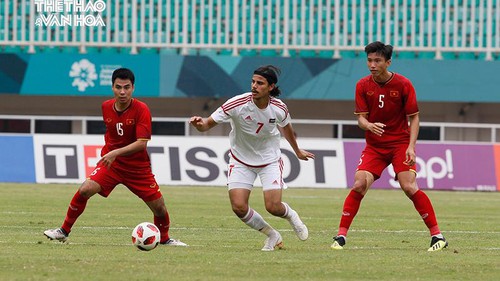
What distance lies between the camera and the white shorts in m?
13.2

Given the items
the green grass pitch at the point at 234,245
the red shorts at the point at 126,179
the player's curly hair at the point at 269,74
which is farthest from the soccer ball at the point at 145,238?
the player's curly hair at the point at 269,74

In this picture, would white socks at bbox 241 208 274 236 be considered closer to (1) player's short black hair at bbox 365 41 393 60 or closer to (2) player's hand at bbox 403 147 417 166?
(2) player's hand at bbox 403 147 417 166

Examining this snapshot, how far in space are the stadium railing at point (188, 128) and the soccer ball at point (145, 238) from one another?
1918cm

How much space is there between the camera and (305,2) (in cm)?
4534

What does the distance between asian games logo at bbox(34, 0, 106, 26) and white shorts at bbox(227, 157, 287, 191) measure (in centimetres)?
3028

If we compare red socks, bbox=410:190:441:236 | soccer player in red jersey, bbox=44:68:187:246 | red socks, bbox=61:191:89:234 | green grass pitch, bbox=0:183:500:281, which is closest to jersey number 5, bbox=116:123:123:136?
soccer player in red jersey, bbox=44:68:187:246

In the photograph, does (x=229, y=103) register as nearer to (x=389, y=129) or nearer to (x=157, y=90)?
(x=389, y=129)

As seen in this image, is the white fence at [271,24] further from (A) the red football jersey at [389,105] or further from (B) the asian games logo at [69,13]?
A: (A) the red football jersey at [389,105]

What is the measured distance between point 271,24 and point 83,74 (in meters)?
8.47

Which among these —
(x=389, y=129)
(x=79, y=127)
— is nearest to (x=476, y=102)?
(x=79, y=127)

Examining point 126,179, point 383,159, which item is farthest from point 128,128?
point 383,159

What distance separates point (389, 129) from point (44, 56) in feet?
90.9

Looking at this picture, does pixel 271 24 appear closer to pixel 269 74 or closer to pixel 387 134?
pixel 387 134

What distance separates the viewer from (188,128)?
→ 34188 millimetres
